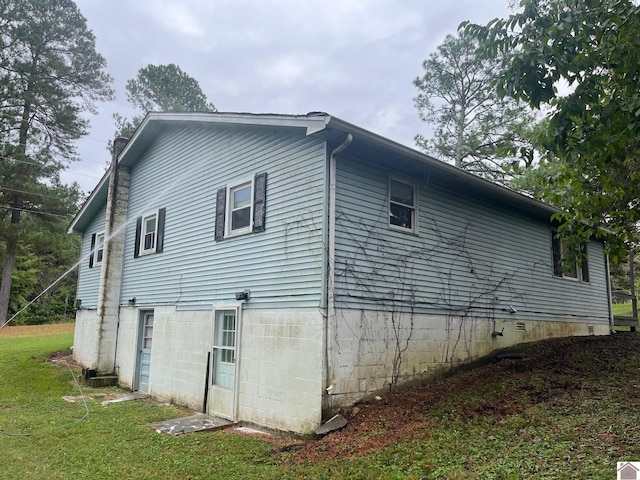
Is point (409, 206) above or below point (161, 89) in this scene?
below

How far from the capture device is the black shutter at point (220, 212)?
30.6ft

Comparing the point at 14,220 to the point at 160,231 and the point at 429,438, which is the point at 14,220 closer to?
the point at 160,231

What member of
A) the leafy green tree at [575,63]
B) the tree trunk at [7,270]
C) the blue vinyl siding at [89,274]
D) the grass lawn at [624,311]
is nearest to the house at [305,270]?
the blue vinyl siding at [89,274]

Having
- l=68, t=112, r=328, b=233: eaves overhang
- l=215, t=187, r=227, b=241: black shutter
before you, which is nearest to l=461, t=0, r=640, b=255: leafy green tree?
l=68, t=112, r=328, b=233: eaves overhang

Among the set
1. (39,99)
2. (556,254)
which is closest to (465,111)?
(556,254)

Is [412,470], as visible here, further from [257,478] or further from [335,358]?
[335,358]

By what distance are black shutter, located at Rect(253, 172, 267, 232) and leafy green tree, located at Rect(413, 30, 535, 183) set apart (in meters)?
15.2

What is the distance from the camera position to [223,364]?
8898mm

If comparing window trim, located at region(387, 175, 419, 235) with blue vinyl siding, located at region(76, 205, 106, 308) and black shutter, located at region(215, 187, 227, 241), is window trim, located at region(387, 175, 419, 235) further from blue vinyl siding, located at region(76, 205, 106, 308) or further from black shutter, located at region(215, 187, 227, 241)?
blue vinyl siding, located at region(76, 205, 106, 308)

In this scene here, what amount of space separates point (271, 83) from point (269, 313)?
96.0 feet

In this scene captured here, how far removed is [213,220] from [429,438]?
613cm

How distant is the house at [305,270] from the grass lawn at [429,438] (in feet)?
2.59

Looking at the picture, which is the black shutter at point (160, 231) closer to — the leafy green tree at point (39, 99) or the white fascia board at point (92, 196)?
the white fascia board at point (92, 196)

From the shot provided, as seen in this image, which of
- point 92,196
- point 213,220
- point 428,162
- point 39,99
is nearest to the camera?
point 428,162
